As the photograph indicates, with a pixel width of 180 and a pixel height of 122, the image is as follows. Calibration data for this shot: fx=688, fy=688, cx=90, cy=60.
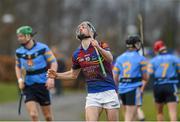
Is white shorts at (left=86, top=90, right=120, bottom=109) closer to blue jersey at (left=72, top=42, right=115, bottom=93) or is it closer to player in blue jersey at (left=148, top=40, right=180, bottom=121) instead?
blue jersey at (left=72, top=42, right=115, bottom=93)

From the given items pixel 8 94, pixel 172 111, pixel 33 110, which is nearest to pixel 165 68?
pixel 172 111

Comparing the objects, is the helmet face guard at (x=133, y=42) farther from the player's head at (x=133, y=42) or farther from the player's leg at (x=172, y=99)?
the player's leg at (x=172, y=99)

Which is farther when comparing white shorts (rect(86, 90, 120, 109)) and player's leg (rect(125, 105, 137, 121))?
player's leg (rect(125, 105, 137, 121))

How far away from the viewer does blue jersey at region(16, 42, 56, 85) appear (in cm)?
1434

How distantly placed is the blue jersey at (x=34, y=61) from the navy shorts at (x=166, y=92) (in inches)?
110

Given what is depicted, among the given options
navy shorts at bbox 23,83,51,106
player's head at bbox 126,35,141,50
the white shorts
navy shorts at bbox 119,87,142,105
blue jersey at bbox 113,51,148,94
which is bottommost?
the white shorts

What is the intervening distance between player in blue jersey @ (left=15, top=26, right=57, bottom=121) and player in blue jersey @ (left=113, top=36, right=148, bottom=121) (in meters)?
1.46

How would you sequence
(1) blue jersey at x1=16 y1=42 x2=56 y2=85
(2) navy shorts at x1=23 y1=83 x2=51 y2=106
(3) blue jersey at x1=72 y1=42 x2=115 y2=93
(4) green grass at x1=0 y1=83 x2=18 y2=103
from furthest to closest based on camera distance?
(4) green grass at x1=0 y1=83 x2=18 y2=103 → (2) navy shorts at x1=23 y1=83 x2=51 y2=106 → (1) blue jersey at x1=16 y1=42 x2=56 y2=85 → (3) blue jersey at x1=72 y1=42 x2=115 y2=93

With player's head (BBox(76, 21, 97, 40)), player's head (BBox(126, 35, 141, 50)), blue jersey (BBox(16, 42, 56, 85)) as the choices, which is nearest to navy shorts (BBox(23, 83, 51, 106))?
blue jersey (BBox(16, 42, 56, 85))

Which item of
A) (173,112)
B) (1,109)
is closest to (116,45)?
(1,109)

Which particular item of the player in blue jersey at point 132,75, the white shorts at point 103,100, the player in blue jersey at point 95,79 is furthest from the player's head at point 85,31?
the player in blue jersey at point 132,75

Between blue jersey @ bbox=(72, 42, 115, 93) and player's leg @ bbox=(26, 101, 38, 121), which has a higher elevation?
blue jersey @ bbox=(72, 42, 115, 93)

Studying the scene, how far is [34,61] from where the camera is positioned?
14320 millimetres

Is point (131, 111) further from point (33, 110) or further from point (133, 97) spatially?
point (33, 110)
